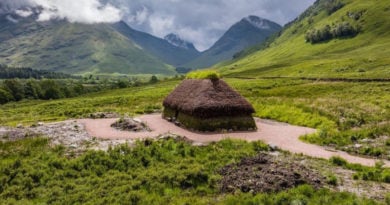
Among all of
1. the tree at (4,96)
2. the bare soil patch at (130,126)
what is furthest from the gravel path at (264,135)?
the tree at (4,96)

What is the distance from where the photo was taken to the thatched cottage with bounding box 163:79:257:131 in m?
34.8

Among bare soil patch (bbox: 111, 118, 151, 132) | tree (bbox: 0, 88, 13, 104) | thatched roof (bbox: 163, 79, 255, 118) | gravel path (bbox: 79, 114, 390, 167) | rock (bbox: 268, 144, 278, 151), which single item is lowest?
tree (bbox: 0, 88, 13, 104)

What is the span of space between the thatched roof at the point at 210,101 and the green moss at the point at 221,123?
461 mm

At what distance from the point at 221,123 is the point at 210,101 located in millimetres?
2431

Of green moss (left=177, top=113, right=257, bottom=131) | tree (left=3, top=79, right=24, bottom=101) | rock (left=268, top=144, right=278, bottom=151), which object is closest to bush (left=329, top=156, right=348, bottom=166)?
rock (left=268, top=144, right=278, bottom=151)

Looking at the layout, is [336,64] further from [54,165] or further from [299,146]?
[54,165]

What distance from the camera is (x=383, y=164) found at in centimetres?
2286

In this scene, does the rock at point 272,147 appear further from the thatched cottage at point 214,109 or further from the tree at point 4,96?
the tree at point 4,96

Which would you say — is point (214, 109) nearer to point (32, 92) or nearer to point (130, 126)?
point (130, 126)

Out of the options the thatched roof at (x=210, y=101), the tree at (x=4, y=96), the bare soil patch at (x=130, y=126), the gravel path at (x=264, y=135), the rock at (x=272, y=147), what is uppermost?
the thatched roof at (x=210, y=101)

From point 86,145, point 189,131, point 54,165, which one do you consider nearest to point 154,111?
point 189,131

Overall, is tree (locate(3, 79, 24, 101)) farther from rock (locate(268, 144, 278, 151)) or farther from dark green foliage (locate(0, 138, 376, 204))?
rock (locate(268, 144, 278, 151))

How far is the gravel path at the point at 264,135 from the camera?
26436 mm

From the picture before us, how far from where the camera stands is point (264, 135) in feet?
108
